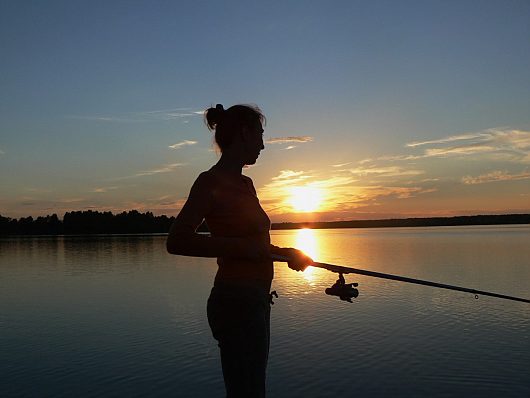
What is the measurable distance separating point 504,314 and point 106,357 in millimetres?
12845

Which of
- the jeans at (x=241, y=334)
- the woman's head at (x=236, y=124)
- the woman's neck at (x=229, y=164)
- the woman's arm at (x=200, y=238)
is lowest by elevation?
the jeans at (x=241, y=334)

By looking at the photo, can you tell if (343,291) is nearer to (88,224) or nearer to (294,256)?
(294,256)

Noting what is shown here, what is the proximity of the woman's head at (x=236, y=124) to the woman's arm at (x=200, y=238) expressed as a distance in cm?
34

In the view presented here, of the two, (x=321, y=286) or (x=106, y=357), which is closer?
(x=106, y=357)

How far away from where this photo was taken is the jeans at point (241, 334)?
2826 millimetres

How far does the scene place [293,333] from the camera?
1517 cm

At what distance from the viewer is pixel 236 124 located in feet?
9.98

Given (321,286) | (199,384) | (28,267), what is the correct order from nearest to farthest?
(199,384) → (321,286) → (28,267)

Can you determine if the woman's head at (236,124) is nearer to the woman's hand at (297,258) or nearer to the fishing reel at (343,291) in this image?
the woman's hand at (297,258)

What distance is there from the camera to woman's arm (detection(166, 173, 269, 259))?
2.70 meters

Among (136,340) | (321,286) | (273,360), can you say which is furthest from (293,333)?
(321,286)

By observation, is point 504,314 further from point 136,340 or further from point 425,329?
point 136,340

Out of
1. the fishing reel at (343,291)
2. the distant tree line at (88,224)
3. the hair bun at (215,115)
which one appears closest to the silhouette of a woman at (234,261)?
the hair bun at (215,115)

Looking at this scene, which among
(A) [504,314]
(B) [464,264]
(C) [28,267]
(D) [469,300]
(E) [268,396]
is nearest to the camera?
(E) [268,396]
